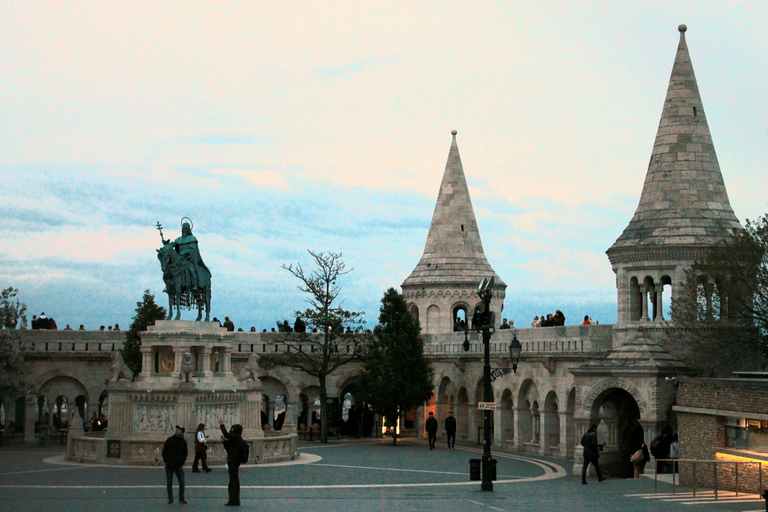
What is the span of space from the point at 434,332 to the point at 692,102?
691 inches

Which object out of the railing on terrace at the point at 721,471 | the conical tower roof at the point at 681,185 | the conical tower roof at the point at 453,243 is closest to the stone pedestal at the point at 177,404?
the conical tower roof at the point at 681,185

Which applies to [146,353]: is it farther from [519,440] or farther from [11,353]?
[519,440]

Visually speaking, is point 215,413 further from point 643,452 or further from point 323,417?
point 643,452

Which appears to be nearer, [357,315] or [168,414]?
[168,414]

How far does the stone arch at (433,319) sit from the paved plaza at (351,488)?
14.8 m

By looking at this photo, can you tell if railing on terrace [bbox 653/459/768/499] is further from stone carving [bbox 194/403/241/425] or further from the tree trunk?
the tree trunk

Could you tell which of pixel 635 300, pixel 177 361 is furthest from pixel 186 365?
pixel 635 300

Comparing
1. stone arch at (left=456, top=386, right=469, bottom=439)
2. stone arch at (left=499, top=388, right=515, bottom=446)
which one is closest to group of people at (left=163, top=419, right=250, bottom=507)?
stone arch at (left=499, top=388, right=515, bottom=446)

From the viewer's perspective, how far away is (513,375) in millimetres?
40594

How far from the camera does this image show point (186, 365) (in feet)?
104

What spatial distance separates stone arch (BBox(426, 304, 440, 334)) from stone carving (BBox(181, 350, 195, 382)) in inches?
702

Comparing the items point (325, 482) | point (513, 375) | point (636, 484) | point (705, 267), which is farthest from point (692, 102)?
point (325, 482)

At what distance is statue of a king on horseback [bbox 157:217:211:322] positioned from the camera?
109ft

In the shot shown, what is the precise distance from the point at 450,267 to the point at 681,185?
16.1 m
